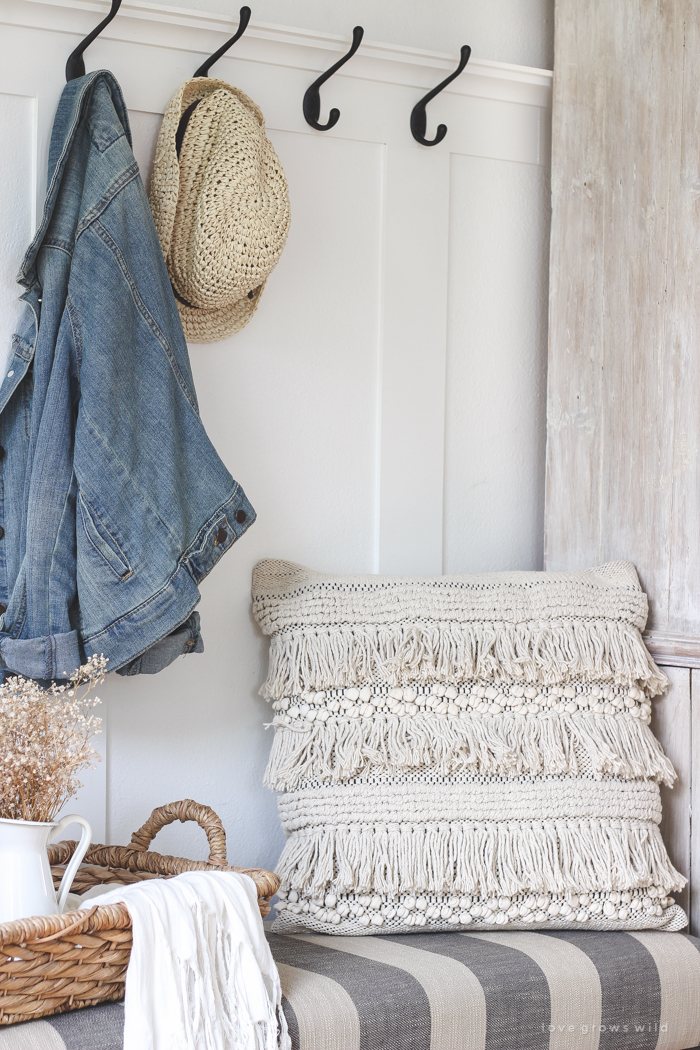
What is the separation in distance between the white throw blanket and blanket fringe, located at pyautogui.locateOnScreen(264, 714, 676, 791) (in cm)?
30

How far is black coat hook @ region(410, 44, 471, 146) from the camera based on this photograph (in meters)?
1.55

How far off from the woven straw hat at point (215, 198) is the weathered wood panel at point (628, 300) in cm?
52

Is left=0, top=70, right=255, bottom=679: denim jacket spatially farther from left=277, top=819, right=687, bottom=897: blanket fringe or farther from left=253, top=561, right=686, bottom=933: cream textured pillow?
left=277, top=819, right=687, bottom=897: blanket fringe

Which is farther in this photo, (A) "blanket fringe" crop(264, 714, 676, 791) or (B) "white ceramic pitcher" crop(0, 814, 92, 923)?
(A) "blanket fringe" crop(264, 714, 676, 791)

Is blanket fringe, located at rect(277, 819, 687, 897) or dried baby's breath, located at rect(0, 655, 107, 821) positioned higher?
dried baby's breath, located at rect(0, 655, 107, 821)

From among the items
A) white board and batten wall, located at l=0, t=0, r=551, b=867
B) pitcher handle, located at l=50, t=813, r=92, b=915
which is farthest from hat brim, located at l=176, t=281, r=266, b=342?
pitcher handle, located at l=50, t=813, r=92, b=915

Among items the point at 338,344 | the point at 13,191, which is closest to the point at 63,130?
the point at 13,191

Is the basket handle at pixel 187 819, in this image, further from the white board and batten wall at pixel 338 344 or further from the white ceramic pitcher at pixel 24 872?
the white ceramic pitcher at pixel 24 872

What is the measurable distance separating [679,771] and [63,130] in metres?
1.24

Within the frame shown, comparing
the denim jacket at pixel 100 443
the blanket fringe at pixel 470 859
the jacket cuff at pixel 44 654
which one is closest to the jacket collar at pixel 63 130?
the denim jacket at pixel 100 443

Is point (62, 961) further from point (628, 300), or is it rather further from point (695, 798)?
point (628, 300)

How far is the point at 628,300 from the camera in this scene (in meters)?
1.54

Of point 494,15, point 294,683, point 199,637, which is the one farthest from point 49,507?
point 494,15

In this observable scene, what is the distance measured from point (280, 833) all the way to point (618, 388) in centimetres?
88
